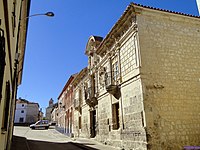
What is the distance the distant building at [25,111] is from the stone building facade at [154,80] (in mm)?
49429

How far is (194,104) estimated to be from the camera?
31.8ft

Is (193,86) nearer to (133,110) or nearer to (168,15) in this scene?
(133,110)

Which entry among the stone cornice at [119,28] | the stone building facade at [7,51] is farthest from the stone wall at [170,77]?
the stone building facade at [7,51]

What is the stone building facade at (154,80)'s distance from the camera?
8859 millimetres

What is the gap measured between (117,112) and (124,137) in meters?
2.26

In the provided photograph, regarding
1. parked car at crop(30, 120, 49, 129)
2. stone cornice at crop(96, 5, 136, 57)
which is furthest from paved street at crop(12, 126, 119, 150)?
parked car at crop(30, 120, 49, 129)

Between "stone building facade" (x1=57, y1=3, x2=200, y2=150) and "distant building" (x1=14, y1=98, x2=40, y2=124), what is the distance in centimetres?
4943

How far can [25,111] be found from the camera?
185 feet

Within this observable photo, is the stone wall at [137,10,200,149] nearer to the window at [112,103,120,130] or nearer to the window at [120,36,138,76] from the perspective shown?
the window at [120,36,138,76]

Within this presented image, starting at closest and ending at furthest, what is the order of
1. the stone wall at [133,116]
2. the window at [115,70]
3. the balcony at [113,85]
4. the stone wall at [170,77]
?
the stone wall at [170,77], the stone wall at [133,116], the balcony at [113,85], the window at [115,70]

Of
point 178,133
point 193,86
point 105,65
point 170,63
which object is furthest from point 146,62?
point 105,65

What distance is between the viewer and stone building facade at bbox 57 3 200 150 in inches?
349

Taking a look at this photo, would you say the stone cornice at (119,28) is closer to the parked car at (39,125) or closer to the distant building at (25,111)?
the parked car at (39,125)

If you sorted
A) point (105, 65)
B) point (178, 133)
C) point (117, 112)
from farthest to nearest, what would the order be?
point (105, 65), point (117, 112), point (178, 133)
